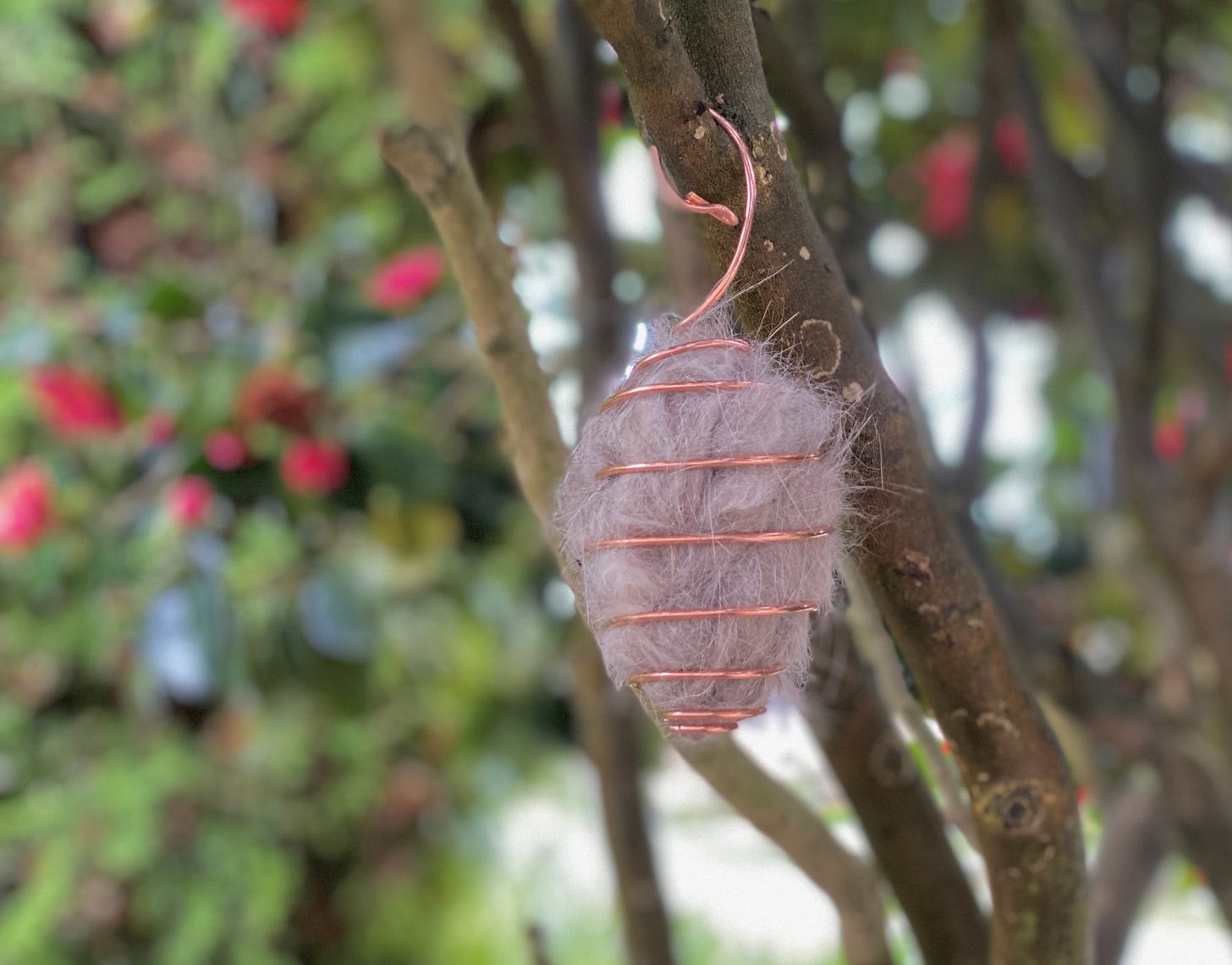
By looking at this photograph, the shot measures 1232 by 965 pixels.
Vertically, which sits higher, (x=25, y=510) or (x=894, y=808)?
(x=25, y=510)

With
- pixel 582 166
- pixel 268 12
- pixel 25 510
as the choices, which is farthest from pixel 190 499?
pixel 268 12

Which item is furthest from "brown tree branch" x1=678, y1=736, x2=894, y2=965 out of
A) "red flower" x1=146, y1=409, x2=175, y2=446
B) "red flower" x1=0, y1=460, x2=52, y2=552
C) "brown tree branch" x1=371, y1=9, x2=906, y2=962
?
"red flower" x1=0, y1=460, x2=52, y2=552

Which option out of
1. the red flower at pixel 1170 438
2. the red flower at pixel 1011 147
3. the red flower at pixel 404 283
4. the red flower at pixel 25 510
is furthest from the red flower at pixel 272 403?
the red flower at pixel 1170 438

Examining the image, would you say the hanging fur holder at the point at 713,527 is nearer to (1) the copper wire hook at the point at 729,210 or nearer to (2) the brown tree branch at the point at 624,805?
(1) the copper wire hook at the point at 729,210

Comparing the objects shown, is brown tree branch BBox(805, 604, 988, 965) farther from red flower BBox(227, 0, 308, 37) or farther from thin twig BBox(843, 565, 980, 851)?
red flower BBox(227, 0, 308, 37)

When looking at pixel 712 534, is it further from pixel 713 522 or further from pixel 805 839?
pixel 805 839
